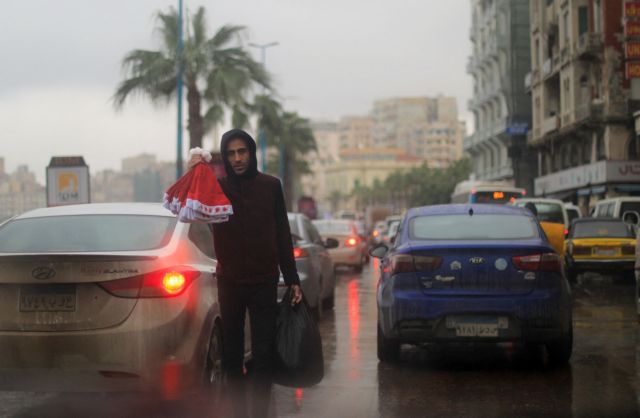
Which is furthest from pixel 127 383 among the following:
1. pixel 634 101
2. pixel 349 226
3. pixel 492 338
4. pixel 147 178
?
pixel 634 101

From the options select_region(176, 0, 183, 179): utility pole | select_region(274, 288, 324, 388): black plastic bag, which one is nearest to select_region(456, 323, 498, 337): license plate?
select_region(274, 288, 324, 388): black plastic bag

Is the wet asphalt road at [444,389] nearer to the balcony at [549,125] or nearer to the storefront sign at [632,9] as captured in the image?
the storefront sign at [632,9]

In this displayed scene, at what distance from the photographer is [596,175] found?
4941 cm

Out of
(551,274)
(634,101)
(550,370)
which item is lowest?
(550,370)

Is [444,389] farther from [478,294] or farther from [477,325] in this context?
[478,294]

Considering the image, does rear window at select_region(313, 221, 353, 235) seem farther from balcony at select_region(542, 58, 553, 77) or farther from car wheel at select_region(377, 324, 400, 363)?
balcony at select_region(542, 58, 553, 77)

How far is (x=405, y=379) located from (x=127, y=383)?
310 centimetres

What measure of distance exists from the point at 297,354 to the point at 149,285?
44.6 inches

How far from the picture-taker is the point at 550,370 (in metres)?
9.10

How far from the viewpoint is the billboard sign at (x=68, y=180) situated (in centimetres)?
2423

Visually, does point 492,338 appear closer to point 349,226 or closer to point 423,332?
point 423,332

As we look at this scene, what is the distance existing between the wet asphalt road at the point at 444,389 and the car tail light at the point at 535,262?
3.09 ft

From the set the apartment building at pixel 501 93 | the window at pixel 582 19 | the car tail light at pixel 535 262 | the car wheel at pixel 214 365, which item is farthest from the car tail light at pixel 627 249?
the apartment building at pixel 501 93

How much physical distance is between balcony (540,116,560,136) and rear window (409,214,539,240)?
49023 mm
